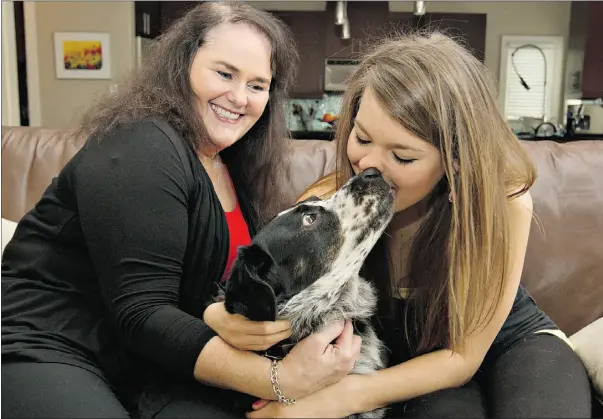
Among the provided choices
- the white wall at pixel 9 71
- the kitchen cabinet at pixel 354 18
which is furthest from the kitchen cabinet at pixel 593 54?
the white wall at pixel 9 71

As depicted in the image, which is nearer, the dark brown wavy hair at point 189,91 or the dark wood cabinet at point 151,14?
the dark brown wavy hair at point 189,91

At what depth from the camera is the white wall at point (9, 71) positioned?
516cm

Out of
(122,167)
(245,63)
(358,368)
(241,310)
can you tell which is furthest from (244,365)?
(245,63)

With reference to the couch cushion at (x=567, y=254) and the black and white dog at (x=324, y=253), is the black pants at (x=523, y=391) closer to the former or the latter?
the black and white dog at (x=324, y=253)

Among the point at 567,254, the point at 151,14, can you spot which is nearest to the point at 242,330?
the point at 567,254

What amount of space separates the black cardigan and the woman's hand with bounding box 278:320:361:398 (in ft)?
0.67

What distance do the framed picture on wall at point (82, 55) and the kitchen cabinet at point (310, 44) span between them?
210 centimetres

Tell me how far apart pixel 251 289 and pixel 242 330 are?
0.38 feet

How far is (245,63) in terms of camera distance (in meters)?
1.58

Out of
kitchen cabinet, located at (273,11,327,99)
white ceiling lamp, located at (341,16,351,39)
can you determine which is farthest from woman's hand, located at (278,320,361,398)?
kitchen cabinet, located at (273,11,327,99)

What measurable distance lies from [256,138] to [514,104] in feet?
20.9

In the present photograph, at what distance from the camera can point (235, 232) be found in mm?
1694

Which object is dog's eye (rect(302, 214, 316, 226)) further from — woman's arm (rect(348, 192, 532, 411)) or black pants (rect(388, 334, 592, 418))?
black pants (rect(388, 334, 592, 418))

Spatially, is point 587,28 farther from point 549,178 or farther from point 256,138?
point 256,138
